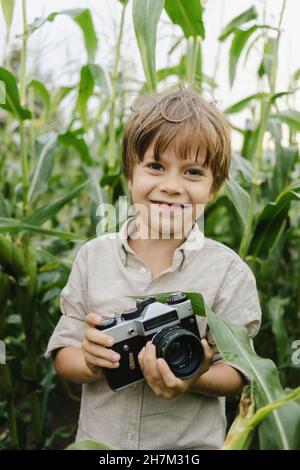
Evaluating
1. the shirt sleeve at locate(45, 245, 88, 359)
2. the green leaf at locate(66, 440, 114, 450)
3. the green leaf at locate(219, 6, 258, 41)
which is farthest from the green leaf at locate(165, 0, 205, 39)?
the green leaf at locate(66, 440, 114, 450)

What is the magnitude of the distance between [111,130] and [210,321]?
2.57 ft

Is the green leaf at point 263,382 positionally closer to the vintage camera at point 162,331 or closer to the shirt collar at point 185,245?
the vintage camera at point 162,331

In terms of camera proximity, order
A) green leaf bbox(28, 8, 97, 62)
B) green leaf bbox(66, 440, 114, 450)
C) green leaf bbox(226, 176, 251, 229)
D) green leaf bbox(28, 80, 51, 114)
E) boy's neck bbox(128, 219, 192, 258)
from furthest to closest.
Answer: green leaf bbox(28, 80, 51, 114) < green leaf bbox(28, 8, 97, 62) < green leaf bbox(226, 176, 251, 229) < boy's neck bbox(128, 219, 192, 258) < green leaf bbox(66, 440, 114, 450)

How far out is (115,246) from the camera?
1.04 meters

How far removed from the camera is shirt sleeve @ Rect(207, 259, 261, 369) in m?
0.97

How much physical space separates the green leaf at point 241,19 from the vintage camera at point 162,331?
83 cm

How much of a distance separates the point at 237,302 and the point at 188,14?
660 millimetres

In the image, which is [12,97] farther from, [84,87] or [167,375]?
[167,375]

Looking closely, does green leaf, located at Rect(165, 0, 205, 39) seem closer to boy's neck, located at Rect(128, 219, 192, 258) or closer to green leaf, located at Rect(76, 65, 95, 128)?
green leaf, located at Rect(76, 65, 95, 128)

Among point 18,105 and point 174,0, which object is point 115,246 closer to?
point 18,105

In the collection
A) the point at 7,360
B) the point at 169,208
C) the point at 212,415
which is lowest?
the point at 7,360

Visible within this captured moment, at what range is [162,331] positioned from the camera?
2.68ft

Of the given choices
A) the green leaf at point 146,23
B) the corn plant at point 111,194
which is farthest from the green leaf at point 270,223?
the green leaf at point 146,23
